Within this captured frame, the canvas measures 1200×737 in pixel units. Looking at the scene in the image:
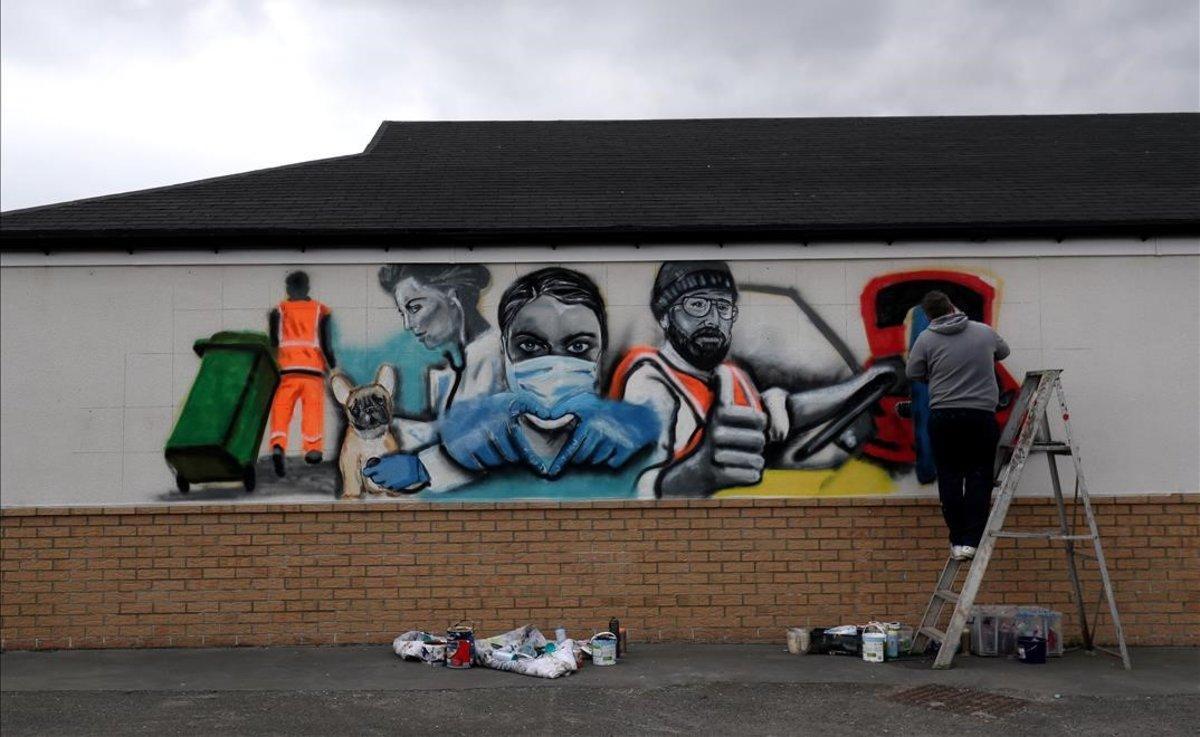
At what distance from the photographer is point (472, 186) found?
9.62m

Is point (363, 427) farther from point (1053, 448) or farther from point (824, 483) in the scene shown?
point (1053, 448)

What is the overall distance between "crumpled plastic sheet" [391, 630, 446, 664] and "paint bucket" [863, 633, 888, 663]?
9.55 feet

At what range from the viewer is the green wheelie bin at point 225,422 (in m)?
8.35

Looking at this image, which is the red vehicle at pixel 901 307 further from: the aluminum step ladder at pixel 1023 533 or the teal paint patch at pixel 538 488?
the teal paint patch at pixel 538 488

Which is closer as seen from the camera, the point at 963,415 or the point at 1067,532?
the point at 963,415

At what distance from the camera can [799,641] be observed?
7.95m

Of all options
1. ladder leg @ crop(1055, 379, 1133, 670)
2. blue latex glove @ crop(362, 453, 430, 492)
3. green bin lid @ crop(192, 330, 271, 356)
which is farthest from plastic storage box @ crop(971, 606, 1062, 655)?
green bin lid @ crop(192, 330, 271, 356)

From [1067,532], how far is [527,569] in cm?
388

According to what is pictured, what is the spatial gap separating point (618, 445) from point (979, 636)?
2.90 meters

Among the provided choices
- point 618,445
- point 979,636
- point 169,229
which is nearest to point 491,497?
point 618,445

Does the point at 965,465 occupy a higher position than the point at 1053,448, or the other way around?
the point at 1053,448

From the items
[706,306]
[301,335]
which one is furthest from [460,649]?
[706,306]

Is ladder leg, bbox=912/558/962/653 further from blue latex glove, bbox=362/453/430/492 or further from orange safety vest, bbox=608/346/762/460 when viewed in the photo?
blue latex glove, bbox=362/453/430/492

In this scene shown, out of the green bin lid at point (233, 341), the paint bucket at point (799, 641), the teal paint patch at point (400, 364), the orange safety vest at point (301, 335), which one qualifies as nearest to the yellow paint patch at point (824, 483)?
the paint bucket at point (799, 641)
